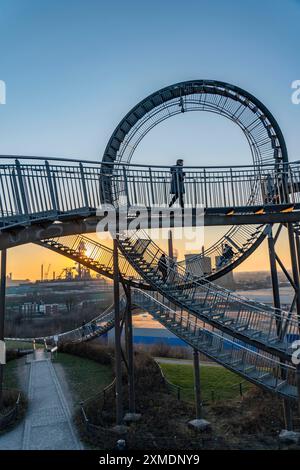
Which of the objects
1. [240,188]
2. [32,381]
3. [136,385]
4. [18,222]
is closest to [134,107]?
[240,188]

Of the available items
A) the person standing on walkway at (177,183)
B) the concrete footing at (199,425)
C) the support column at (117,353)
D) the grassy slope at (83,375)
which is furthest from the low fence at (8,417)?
the person standing on walkway at (177,183)

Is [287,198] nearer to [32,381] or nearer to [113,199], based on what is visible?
[113,199]

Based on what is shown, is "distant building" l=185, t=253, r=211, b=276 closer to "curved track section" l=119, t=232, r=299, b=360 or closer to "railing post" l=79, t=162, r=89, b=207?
"curved track section" l=119, t=232, r=299, b=360

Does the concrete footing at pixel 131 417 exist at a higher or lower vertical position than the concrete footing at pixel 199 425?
lower

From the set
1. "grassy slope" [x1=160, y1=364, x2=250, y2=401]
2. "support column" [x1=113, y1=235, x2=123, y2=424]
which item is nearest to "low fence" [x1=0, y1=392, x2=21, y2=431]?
"support column" [x1=113, y1=235, x2=123, y2=424]

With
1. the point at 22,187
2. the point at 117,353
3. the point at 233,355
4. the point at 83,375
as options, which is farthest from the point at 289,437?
the point at 83,375

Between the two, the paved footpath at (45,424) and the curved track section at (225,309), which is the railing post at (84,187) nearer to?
the curved track section at (225,309)
